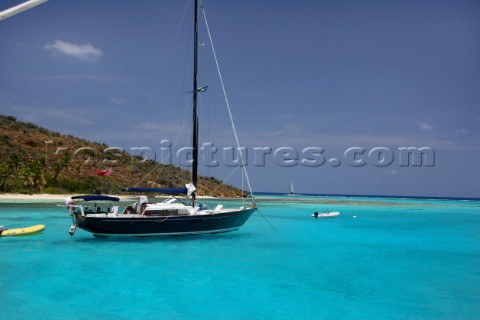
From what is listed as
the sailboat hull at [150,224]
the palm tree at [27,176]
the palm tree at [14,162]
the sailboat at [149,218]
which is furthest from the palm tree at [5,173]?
the sailboat hull at [150,224]

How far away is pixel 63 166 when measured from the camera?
69.1m

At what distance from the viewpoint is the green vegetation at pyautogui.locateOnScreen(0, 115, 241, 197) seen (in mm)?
61219

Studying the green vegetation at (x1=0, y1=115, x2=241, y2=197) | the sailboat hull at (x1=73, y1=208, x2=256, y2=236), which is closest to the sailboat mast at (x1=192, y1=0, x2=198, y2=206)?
the sailboat hull at (x1=73, y1=208, x2=256, y2=236)

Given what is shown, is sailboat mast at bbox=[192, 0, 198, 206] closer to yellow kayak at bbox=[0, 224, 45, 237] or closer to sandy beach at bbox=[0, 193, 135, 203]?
yellow kayak at bbox=[0, 224, 45, 237]

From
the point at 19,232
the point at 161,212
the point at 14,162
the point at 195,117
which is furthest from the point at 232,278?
the point at 14,162

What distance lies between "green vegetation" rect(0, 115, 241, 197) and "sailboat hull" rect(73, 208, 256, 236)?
2586cm

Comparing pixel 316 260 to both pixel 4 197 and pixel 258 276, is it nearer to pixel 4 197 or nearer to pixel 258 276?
pixel 258 276

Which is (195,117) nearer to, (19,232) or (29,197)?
(19,232)

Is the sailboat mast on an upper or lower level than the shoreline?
upper

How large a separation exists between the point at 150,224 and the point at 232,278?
29.1 ft

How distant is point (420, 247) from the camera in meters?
25.4

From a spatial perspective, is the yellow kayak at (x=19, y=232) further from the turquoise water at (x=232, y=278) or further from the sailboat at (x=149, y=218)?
the sailboat at (x=149, y=218)

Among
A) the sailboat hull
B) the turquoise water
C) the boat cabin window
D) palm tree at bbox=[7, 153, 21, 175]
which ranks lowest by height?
the turquoise water

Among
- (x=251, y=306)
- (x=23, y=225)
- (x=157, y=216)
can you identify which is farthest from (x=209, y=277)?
(x=23, y=225)
